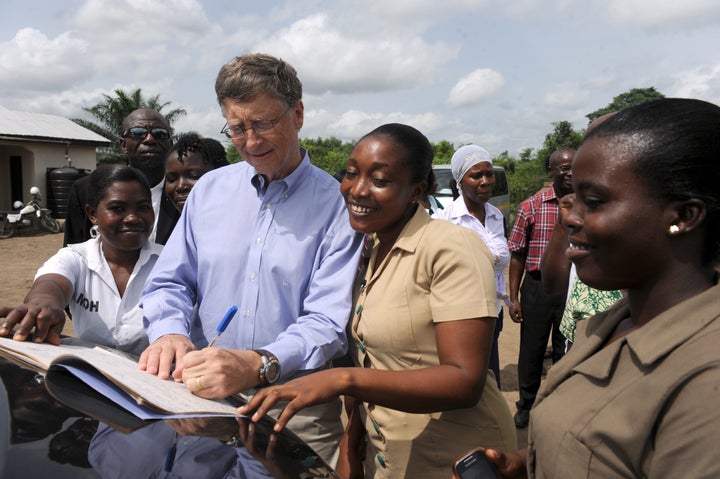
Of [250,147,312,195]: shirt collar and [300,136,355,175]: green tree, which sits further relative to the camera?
[300,136,355,175]: green tree

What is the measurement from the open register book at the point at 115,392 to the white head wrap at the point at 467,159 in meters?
3.75

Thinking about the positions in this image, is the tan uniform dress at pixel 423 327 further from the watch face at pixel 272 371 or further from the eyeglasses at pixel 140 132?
the eyeglasses at pixel 140 132

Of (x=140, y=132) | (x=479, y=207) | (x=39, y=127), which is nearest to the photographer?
(x=140, y=132)

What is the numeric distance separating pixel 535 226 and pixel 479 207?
0.47 m

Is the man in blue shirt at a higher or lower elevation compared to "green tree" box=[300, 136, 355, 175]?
lower

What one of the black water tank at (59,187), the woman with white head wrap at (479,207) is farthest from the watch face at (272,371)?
the black water tank at (59,187)

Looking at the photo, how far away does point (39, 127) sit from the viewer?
21953mm

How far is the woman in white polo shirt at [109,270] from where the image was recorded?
7.42 ft

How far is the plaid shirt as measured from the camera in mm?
4773

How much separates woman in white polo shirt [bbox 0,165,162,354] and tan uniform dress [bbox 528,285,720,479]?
5.16 feet

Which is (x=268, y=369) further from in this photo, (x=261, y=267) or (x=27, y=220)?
(x=27, y=220)

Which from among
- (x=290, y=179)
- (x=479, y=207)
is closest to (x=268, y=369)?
(x=290, y=179)

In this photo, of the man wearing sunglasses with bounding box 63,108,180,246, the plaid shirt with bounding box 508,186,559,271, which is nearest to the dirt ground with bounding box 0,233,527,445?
the plaid shirt with bounding box 508,186,559,271

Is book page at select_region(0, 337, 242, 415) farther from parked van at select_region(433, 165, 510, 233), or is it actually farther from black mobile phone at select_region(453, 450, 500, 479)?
parked van at select_region(433, 165, 510, 233)
